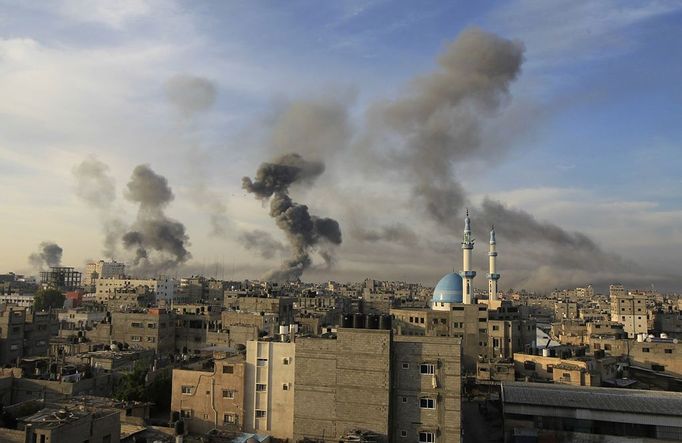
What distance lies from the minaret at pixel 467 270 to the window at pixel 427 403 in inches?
1827

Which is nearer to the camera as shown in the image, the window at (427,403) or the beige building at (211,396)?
the window at (427,403)

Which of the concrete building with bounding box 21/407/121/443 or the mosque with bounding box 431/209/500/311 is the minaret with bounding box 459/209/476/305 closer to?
the mosque with bounding box 431/209/500/311

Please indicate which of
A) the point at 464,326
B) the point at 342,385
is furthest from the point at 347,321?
the point at 464,326

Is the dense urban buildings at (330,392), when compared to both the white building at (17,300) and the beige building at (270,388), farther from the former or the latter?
the white building at (17,300)

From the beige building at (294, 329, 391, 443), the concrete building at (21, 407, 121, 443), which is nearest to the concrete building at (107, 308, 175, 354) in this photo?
the beige building at (294, 329, 391, 443)

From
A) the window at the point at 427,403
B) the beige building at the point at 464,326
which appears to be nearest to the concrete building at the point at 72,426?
the window at the point at 427,403

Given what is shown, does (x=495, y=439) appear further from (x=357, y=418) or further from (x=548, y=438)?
(x=357, y=418)

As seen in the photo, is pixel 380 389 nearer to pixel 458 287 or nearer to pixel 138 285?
pixel 458 287

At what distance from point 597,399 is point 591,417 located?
1560mm

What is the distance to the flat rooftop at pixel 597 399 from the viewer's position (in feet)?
107

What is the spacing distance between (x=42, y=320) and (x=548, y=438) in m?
45.1

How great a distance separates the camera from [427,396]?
28094mm

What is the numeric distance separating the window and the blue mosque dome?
148ft

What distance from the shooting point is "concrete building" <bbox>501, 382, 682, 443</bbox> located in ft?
105
